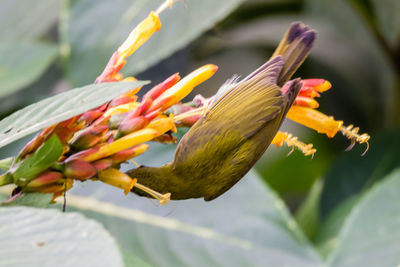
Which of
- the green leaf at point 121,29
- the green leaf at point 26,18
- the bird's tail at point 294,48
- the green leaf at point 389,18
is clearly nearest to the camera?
the bird's tail at point 294,48

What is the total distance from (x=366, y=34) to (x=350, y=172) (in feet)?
1.93

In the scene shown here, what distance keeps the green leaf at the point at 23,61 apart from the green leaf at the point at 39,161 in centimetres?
68

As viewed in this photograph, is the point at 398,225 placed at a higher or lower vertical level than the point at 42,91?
lower

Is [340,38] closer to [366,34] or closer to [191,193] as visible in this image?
[366,34]

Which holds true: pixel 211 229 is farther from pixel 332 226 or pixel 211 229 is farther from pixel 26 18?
pixel 26 18

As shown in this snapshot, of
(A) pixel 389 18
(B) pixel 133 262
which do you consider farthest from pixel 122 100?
(A) pixel 389 18

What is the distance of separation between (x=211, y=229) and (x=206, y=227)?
1cm

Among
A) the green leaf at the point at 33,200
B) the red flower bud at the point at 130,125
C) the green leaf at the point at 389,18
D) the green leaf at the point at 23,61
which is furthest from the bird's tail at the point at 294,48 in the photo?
the green leaf at the point at 389,18

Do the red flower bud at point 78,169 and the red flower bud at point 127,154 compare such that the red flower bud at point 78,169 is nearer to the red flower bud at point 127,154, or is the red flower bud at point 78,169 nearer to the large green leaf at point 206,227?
the red flower bud at point 127,154

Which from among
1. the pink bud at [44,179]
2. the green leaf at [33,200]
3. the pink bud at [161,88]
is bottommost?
the green leaf at [33,200]

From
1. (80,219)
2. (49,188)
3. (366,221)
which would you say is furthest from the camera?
(366,221)

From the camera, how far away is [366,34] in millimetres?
1868

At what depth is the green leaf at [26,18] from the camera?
4.62 ft

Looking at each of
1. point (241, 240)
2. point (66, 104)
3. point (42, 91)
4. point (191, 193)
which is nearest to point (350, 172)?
point (241, 240)
